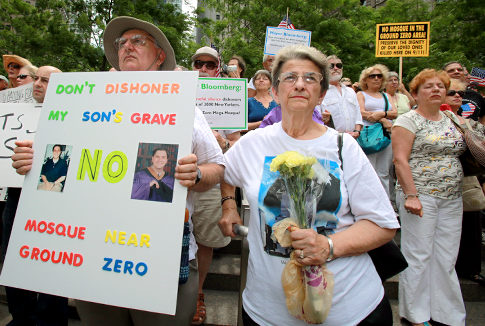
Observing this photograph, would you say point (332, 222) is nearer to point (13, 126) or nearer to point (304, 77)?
point (304, 77)

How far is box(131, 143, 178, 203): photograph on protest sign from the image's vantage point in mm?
1357

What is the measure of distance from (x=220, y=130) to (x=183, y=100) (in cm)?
215

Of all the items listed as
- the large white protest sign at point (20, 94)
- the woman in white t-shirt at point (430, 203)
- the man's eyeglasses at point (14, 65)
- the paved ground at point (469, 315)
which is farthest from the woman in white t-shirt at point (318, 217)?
the man's eyeglasses at point (14, 65)

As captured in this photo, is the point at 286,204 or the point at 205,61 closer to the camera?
the point at 286,204

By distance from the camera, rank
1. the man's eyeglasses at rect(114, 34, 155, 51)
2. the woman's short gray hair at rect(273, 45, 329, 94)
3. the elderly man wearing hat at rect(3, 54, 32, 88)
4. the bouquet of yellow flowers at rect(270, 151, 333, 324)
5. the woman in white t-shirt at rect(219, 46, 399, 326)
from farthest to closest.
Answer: the elderly man wearing hat at rect(3, 54, 32, 88), the man's eyeglasses at rect(114, 34, 155, 51), the woman's short gray hair at rect(273, 45, 329, 94), the woman in white t-shirt at rect(219, 46, 399, 326), the bouquet of yellow flowers at rect(270, 151, 333, 324)

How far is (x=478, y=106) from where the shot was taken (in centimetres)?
409

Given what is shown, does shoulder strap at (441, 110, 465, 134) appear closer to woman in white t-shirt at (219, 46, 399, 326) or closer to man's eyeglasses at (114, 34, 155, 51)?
woman in white t-shirt at (219, 46, 399, 326)

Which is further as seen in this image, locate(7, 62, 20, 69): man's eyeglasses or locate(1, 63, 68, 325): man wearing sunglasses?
locate(7, 62, 20, 69): man's eyeglasses

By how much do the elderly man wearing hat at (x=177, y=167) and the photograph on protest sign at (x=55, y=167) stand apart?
1.82 feet

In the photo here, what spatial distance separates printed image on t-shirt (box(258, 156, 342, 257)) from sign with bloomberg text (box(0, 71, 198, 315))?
407mm

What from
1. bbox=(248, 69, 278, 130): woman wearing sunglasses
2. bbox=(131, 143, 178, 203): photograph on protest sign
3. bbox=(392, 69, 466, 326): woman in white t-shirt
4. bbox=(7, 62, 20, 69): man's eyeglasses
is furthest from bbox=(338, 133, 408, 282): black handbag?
bbox=(7, 62, 20, 69): man's eyeglasses

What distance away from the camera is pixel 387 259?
1.57 metres

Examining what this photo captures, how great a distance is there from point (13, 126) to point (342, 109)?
3.67 metres

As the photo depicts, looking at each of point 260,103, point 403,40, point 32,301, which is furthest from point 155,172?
point 403,40
